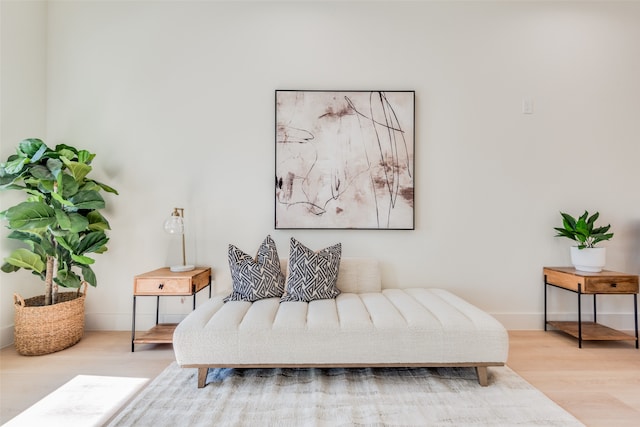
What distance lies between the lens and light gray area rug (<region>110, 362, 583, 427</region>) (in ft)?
5.21

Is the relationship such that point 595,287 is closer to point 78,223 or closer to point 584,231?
point 584,231

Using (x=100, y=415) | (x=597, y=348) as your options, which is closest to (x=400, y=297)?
(x=597, y=348)

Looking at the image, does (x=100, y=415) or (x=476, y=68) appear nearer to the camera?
(x=100, y=415)

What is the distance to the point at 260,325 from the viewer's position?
189 centimetres

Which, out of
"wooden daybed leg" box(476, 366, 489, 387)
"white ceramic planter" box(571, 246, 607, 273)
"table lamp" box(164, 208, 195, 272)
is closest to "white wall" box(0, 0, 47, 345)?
"table lamp" box(164, 208, 195, 272)

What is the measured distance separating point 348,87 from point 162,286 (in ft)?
Answer: 7.53

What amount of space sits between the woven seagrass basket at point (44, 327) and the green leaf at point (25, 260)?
0.73ft

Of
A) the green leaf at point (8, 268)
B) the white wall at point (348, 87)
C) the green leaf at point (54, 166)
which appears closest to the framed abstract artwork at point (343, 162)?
the white wall at point (348, 87)

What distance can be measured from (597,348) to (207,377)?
293 cm

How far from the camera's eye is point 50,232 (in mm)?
2508

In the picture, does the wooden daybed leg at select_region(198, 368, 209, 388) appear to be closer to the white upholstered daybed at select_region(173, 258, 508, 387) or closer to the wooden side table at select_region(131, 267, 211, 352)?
the white upholstered daybed at select_region(173, 258, 508, 387)

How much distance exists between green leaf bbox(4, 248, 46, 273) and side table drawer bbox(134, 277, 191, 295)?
0.80 meters

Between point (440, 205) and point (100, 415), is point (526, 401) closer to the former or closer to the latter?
point (440, 205)

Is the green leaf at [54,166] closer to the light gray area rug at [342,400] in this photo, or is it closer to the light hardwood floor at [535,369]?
the light hardwood floor at [535,369]
